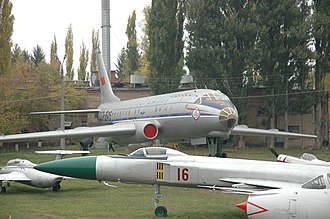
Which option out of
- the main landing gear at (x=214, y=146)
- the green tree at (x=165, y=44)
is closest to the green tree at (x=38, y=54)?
the green tree at (x=165, y=44)

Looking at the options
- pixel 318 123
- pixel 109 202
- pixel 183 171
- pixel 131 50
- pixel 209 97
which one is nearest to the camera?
pixel 183 171

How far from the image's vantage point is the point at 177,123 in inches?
888

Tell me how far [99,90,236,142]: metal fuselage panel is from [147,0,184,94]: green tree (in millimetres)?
19165

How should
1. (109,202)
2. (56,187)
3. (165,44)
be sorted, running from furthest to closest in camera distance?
(165,44) < (56,187) < (109,202)

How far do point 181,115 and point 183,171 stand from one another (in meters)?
10.1

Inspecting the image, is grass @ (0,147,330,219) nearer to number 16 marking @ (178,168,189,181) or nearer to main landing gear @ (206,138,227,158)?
number 16 marking @ (178,168,189,181)

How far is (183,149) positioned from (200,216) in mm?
30791

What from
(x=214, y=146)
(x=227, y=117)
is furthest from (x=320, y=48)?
(x=227, y=117)

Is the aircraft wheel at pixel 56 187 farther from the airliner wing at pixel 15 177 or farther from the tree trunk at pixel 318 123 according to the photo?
the tree trunk at pixel 318 123

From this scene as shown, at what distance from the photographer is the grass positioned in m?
12.1

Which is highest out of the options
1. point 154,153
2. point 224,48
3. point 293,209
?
point 224,48

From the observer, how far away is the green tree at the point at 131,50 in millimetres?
82162

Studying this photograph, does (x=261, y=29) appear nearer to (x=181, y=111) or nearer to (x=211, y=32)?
(x=211, y=32)

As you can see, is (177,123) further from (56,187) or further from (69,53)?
(69,53)
